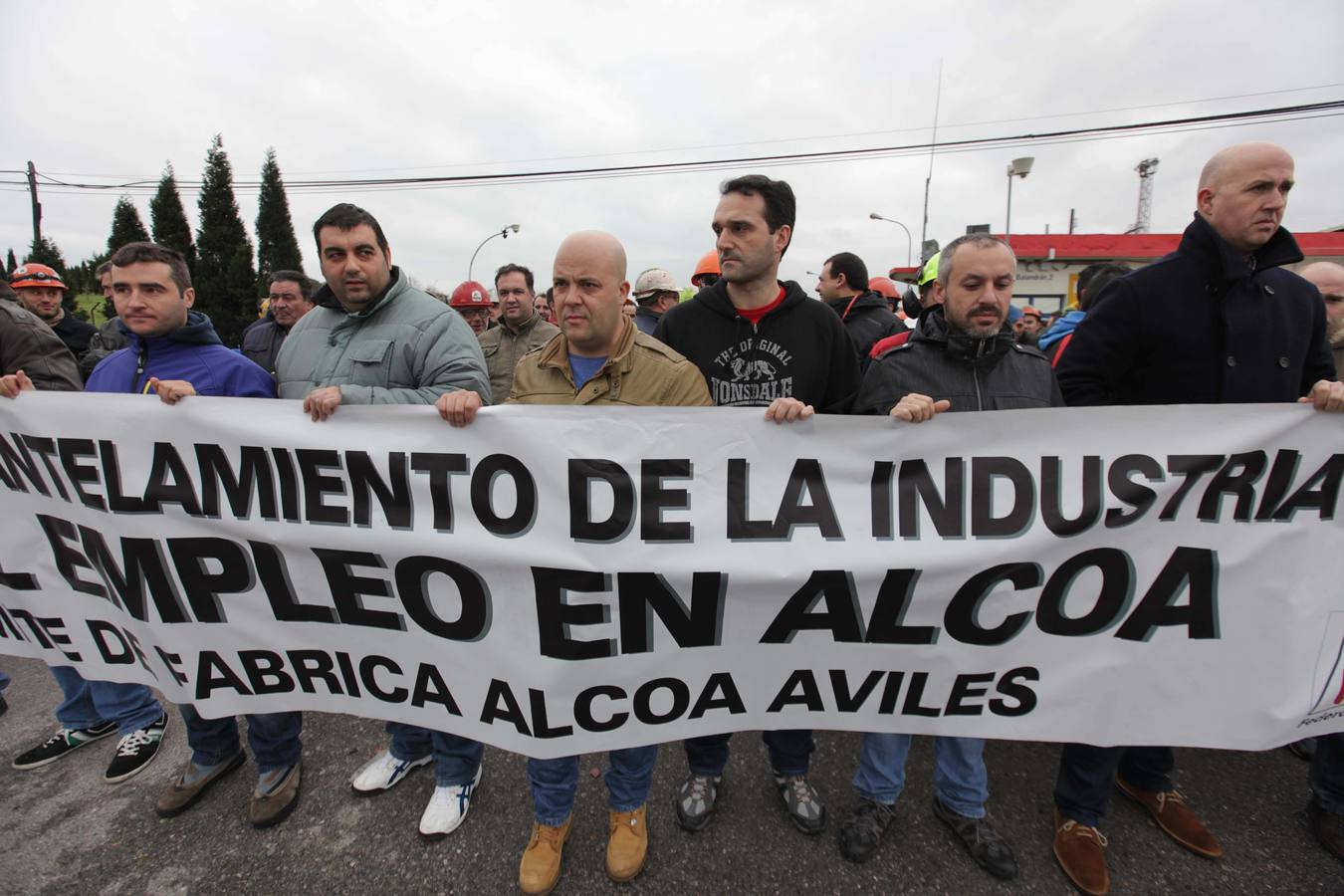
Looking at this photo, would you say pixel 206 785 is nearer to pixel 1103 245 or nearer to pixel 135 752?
pixel 135 752

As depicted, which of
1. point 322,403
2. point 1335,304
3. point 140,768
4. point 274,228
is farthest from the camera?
point 274,228

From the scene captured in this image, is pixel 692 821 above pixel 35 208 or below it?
below

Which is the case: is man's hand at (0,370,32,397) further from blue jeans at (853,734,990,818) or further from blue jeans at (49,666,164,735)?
blue jeans at (853,734,990,818)

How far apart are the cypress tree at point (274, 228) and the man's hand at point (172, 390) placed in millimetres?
36264

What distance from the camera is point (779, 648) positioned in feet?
6.53

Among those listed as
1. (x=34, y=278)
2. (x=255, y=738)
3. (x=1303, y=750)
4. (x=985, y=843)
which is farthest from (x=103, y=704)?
(x=1303, y=750)

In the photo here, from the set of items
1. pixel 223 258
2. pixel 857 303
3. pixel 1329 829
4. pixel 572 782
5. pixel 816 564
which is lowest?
pixel 1329 829

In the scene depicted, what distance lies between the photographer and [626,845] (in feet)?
6.98

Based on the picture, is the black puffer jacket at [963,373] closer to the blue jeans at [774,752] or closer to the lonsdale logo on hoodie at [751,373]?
the lonsdale logo on hoodie at [751,373]

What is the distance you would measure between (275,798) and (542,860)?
3.60ft

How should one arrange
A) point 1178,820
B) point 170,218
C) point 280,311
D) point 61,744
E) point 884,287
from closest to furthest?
point 1178,820, point 61,744, point 280,311, point 884,287, point 170,218

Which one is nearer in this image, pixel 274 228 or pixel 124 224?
pixel 124 224

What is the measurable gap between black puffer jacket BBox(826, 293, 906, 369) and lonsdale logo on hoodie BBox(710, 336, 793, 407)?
63.5 inches

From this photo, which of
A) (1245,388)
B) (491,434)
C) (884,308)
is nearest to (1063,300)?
(884,308)
